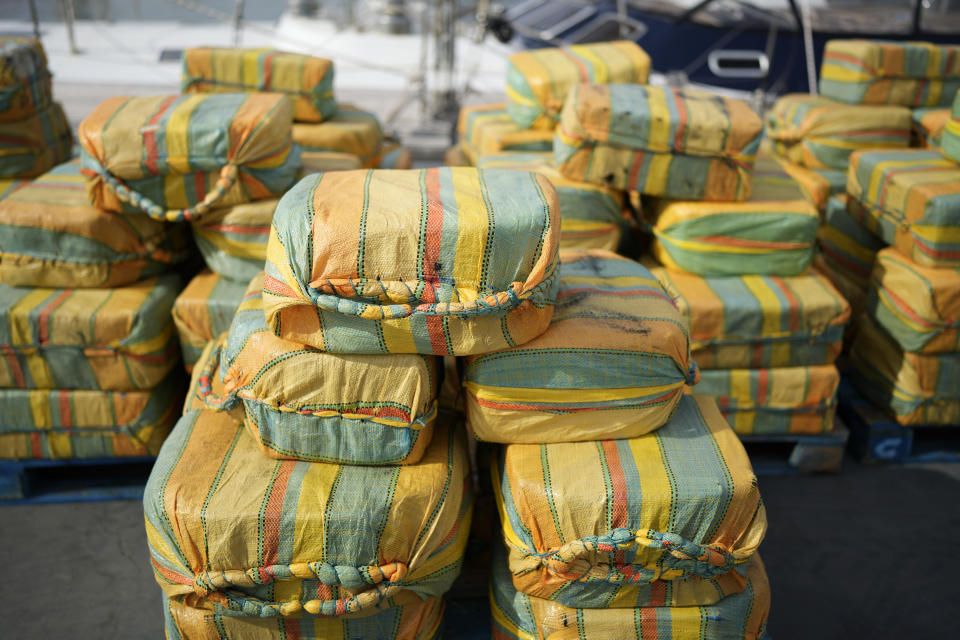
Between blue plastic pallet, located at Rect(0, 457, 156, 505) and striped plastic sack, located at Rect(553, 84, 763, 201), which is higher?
striped plastic sack, located at Rect(553, 84, 763, 201)

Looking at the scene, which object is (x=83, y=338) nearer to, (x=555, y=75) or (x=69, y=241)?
(x=69, y=241)

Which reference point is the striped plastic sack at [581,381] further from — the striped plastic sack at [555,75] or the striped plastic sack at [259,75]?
the striped plastic sack at [259,75]

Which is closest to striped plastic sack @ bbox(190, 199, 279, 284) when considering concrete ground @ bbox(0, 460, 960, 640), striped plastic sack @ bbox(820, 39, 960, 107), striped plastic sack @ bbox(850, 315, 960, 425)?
concrete ground @ bbox(0, 460, 960, 640)

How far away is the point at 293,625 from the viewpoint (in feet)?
7.41

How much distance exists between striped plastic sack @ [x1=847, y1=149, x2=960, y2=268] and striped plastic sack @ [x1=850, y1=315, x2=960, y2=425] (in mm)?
418

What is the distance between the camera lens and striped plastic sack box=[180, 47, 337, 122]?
4.20 metres

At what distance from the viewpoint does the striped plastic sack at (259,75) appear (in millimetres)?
4195

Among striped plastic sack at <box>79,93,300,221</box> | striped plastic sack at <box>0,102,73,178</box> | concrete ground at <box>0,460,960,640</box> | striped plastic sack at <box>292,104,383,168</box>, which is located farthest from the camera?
striped plastic sack at <box>292,104,383,168</box>

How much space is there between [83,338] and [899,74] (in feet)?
14.8

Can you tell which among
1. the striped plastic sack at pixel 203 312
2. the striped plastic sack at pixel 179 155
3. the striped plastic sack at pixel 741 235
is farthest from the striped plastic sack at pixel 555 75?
the striped plastic sack at pixel 203 312

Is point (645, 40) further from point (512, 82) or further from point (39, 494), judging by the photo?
point (39, 494)

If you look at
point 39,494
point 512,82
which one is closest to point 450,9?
point 512,82

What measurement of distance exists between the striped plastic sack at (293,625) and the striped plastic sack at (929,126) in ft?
12.5

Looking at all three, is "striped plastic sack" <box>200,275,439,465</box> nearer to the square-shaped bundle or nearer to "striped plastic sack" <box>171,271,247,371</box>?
"striped plastic sack" <box>171,271,247,371</box>
